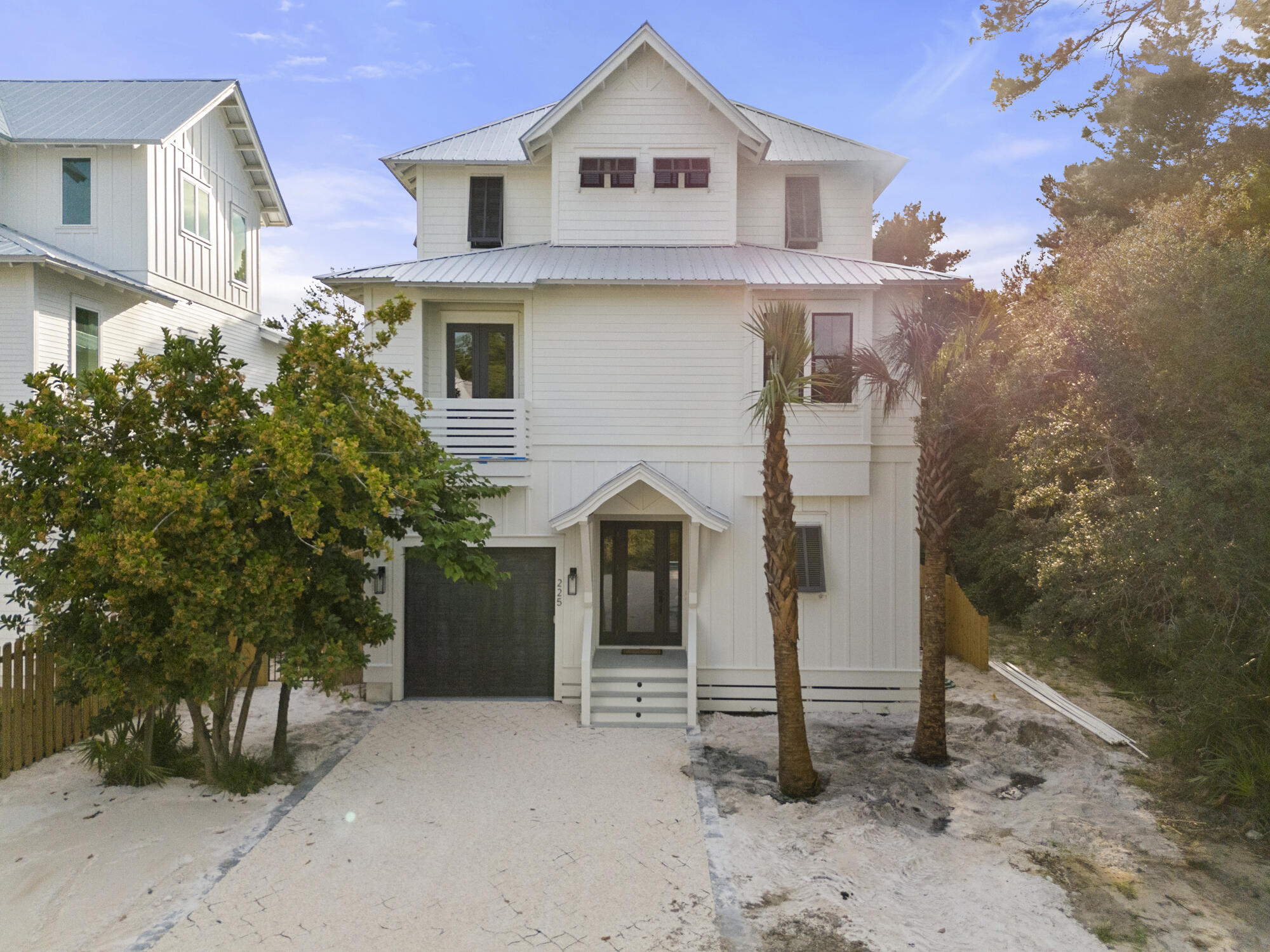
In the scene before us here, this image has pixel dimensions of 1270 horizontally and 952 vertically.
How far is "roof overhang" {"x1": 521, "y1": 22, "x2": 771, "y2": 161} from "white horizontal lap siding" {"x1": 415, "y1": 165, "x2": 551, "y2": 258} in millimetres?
1221

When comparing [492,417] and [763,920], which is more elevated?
[492,417]

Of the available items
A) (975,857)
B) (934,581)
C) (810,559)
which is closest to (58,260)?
(810,559)

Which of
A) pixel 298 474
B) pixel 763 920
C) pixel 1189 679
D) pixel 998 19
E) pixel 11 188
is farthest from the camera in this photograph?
pixel 11 188

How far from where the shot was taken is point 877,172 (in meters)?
14.8

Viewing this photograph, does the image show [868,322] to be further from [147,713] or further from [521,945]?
[147,713]

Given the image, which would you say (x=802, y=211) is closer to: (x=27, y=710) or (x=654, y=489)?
(x=654, y=489)

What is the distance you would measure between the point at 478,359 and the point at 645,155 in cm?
477

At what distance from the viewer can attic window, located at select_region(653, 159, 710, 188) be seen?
542 inches

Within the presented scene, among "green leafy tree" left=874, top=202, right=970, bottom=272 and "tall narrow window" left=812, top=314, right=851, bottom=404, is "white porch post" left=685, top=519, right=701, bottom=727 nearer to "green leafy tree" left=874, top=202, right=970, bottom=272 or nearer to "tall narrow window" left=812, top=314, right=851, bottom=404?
"tall narrow window" left=812, top=314, right=851, bottom=404

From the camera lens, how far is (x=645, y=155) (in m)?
13.9

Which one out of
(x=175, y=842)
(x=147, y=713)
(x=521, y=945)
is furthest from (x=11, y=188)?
(x=521, y=945)

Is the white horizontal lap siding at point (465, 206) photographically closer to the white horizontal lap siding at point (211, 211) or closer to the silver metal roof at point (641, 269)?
the silver metal roof at point (641, 269)

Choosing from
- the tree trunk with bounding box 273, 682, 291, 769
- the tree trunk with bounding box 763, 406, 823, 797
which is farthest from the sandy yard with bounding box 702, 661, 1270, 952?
the tree trunk with bounding box 273, 682, 291, 769

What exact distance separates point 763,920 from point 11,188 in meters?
19.9
